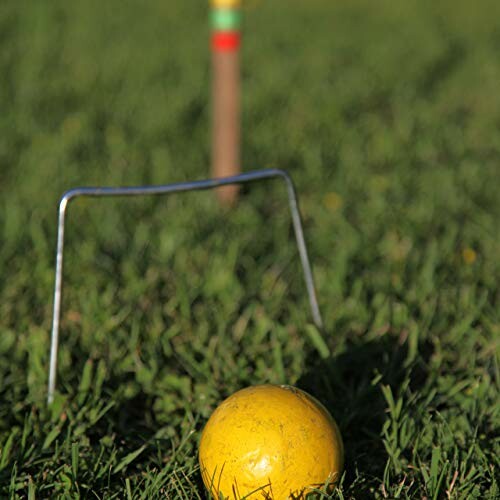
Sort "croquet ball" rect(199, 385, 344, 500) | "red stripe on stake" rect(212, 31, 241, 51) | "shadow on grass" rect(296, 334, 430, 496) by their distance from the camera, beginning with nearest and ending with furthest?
"croquet ball" rect(199, 385, 344, 500) < "shadow on grass" rect(296, 334, 430, 496) < "red stripe on stake" rect(212, 31, 241, 51)

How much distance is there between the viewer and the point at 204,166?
409 cm

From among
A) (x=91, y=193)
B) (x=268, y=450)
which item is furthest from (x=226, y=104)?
(x=268, y=450)

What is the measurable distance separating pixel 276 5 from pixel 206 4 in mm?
686

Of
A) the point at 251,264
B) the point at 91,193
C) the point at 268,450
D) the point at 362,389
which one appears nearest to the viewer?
the point at 268,450

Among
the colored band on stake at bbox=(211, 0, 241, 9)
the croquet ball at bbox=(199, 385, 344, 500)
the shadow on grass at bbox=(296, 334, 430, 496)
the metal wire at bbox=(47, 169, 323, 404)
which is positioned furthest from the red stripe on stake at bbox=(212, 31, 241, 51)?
the croquet ball at bbox=(199, 385, 344, 500)

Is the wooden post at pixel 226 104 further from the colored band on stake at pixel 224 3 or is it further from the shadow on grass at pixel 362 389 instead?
the shadow on grass at pixel 362 389

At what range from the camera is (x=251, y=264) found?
3164 mm

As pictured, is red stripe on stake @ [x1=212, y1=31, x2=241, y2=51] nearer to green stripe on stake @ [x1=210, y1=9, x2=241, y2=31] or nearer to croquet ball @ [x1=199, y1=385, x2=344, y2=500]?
green stripe on stake @ [x1=210, y1=9, x2=241, y2=31]

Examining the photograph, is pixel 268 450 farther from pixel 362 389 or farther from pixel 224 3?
pixel 224 3

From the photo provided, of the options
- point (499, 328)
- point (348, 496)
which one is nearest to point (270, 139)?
point (499, 328)

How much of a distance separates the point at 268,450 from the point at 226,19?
82.8 inches

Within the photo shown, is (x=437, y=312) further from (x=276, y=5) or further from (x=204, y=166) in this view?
(x=276, y=5)

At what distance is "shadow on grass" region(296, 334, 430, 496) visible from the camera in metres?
2.09

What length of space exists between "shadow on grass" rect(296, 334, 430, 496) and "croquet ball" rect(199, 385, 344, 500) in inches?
9.0
